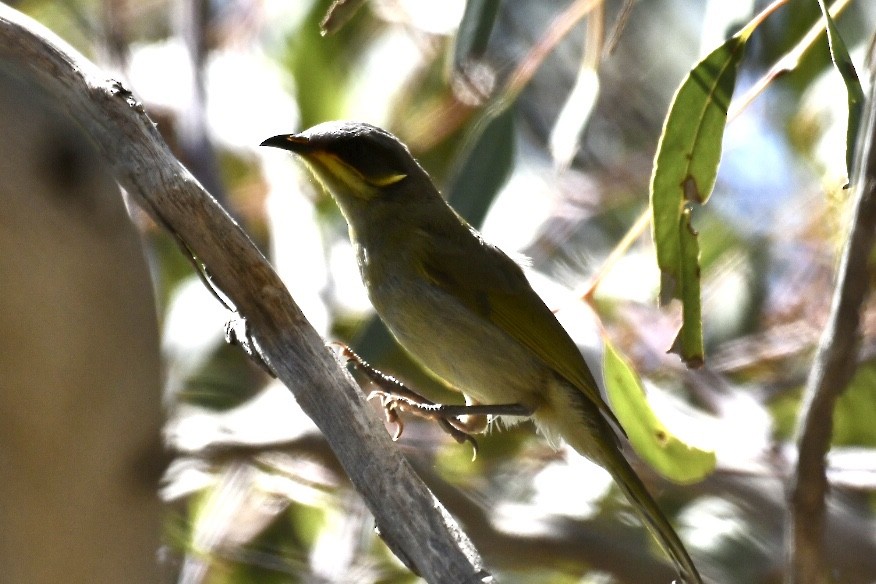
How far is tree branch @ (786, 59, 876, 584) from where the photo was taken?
6.97ft

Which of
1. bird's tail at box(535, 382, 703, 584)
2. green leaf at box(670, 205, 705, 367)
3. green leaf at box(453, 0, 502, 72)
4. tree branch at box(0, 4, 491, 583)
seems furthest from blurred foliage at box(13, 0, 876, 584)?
tree branch at box(0, 4, 491, 583)

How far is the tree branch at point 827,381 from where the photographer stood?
6.97 ft

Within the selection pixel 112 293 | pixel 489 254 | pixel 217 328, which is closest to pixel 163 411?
pixel 112 293

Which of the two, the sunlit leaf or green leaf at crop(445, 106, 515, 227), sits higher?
green leaf at crop(445, 106, 515, 227)

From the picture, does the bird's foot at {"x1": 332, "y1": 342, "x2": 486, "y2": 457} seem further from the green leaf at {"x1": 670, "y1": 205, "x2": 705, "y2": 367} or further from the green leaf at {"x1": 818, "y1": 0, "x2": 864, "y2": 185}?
the green leaf at {"x1": 818, "y1": 0, "x2": 864, "y2": 185}

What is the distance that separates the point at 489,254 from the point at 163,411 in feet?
4.91

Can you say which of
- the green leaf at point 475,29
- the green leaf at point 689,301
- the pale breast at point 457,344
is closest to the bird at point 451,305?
the pale breast at point 457,344

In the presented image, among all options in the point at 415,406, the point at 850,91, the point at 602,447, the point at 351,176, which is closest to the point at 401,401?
the point at 415,406

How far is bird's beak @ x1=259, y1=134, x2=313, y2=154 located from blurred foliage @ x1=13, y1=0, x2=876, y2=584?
0.60 metres

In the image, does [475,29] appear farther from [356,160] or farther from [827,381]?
[827,381]

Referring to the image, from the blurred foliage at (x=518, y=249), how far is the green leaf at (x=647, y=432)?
31 cm

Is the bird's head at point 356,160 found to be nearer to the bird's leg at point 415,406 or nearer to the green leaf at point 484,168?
the green leaf at point 484,168

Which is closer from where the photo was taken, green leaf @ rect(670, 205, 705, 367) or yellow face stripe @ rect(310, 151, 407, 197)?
green leaf @ rect(670, 205, 705, 367)

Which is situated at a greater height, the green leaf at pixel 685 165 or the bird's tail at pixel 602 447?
the green leaf at pixel 685 165
